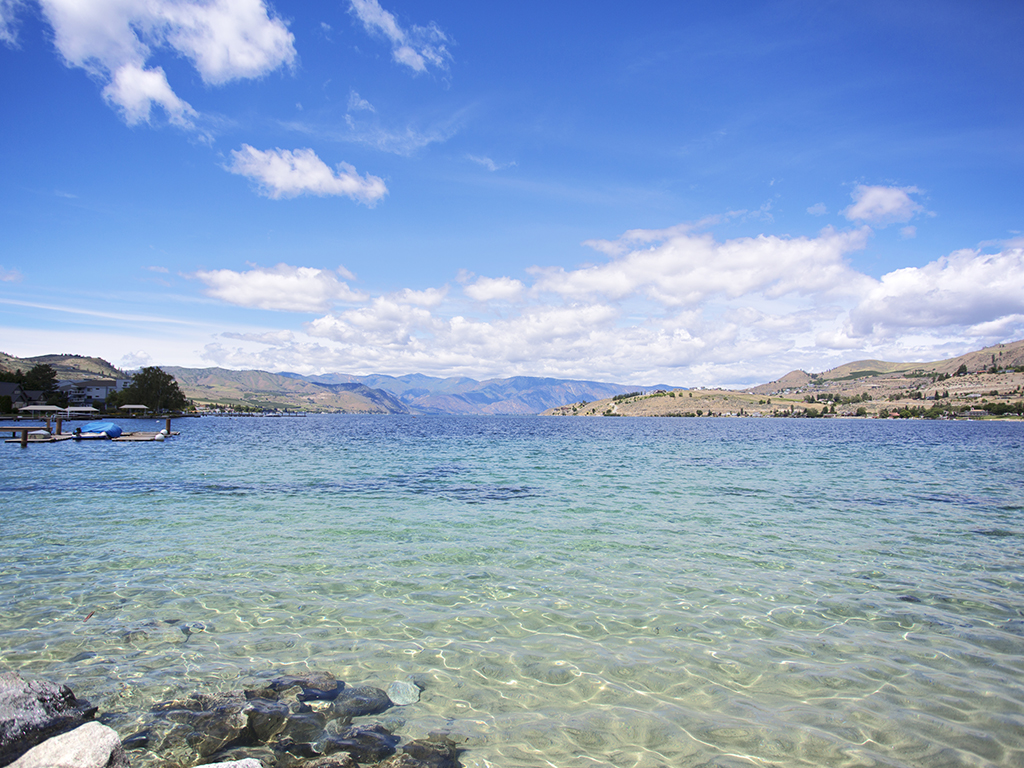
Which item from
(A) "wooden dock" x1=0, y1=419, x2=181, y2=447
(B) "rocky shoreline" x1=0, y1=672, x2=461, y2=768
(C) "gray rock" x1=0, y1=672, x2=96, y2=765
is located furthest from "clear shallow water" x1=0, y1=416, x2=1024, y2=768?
(A) "wooden dock" x1=0, y1=419, x2=181, y2=447

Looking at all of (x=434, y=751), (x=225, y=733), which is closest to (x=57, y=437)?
(x=225, y=733)

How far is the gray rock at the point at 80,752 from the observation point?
5.52 metres

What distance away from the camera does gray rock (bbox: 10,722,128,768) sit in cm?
552

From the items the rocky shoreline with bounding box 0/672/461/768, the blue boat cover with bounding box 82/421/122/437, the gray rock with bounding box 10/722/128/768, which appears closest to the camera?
the gray rock with bounding box 10/722/128/768

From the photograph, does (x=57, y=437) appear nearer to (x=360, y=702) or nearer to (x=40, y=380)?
(x=360, y=702)

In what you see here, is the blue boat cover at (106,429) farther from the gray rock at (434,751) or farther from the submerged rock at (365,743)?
the gray rock at (434,751)

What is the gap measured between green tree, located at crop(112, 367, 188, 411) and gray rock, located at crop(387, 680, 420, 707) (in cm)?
20921

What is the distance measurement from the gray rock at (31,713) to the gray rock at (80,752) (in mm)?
845

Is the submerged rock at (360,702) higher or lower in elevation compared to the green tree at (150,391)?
lower

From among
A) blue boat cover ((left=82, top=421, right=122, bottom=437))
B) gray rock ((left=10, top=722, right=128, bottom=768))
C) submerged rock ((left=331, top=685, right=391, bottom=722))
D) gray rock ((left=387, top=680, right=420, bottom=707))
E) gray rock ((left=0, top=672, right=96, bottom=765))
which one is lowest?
blue boat cover ((left=82, top=421, right=122, bottom=437))

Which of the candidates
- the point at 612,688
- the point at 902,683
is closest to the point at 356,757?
the point at 612,688

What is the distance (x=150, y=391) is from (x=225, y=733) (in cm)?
21583

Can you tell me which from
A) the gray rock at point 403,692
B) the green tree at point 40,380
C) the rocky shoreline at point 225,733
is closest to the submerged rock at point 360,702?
the rocky shoreline at point 225,733

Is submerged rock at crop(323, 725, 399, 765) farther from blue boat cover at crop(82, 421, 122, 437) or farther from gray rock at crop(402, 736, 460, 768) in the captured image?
blue boat cover at crop(82, 421, 122, 437)
